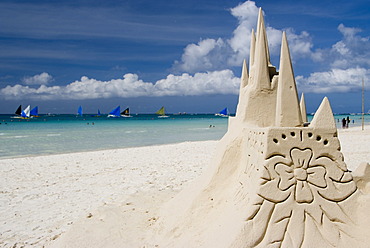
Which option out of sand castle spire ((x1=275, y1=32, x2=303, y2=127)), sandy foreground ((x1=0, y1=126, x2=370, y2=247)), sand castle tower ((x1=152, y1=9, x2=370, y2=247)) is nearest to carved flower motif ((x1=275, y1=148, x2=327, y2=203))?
sand castle tower ((x1=152, y1=9, x2=370, y2=247))

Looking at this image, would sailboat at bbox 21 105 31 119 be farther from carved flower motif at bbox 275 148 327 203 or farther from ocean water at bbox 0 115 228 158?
carved flower motif at bbox 275 148 327 203

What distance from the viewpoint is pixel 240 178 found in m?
4.14

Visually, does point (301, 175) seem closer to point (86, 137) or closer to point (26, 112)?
point (86, 137)

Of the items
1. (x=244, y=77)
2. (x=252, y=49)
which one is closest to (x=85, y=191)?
(x=244, y=77)

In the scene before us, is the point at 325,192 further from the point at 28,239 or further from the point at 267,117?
the point at 28,239

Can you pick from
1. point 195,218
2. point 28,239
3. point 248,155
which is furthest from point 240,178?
point 28,239

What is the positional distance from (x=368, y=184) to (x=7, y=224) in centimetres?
606

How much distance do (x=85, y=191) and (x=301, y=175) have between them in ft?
20.9

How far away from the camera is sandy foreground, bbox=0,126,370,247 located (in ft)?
17.4

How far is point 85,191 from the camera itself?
8219mm

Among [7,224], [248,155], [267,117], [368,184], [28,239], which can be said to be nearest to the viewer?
[368,184]

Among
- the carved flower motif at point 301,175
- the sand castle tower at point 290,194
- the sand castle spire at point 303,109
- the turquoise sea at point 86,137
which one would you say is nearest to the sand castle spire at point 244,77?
the sand castle spire at point 303,109

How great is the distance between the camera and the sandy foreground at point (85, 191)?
530 centimetres

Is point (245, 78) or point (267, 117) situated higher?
point (245, 78)
